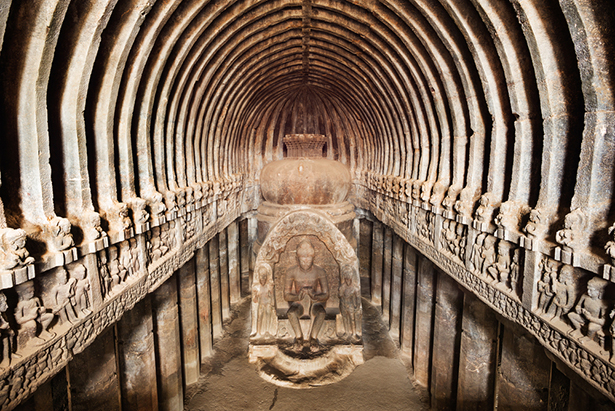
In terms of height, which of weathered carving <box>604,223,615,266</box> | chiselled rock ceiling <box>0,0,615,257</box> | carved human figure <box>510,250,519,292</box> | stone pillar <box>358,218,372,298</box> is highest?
chiselled rock ceiling <box>0,0,615,257</box>

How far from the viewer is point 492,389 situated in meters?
6.98

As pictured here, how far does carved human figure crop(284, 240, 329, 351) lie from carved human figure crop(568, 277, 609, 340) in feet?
20.1

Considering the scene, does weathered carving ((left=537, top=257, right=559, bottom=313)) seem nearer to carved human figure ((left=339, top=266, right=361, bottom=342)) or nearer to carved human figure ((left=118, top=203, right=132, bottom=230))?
carved human figure ((left=339, top=266, right=361, bottom=342))

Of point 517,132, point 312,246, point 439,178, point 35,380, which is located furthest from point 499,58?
point 35,380

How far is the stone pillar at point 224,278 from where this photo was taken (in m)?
13.1

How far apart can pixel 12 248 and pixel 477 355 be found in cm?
753

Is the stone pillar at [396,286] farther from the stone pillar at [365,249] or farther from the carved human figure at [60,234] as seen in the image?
the carved human figure at [60,234]

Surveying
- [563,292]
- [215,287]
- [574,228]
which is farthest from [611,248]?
[215,287]

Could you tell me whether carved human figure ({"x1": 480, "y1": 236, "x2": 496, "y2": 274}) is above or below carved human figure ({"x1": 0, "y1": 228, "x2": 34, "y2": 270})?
below

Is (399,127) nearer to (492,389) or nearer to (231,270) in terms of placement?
(492,389)

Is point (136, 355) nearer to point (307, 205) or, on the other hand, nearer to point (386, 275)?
point (307, 205)

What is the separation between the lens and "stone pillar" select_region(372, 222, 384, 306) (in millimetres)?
→ 14680

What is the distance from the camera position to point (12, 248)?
10.1ft

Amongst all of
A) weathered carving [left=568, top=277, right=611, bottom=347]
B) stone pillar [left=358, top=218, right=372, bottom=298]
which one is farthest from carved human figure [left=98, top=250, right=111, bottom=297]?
stone pillar [left=358, top=218, right=372, bottom=298]
